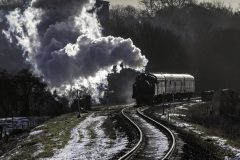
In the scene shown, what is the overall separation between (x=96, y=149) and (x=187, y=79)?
42.9 metres

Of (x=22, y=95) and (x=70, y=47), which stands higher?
(x=70, y=47)

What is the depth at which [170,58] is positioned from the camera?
95.4 metres

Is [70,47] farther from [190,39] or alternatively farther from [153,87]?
[190,39]

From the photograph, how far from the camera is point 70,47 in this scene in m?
44.5

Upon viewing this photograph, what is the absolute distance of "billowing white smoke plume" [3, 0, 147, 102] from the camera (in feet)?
143

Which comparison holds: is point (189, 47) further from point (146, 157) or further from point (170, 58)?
point (146, 157)

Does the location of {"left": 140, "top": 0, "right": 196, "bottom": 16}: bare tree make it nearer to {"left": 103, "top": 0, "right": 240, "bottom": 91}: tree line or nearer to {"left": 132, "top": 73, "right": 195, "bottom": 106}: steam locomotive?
{"left": 103, "top": 0, "right": 240, "bottom": 91}: tree line

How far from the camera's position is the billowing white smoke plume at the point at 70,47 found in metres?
43.7

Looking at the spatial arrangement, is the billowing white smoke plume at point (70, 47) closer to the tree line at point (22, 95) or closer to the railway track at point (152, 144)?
the tree line at point (22, 95)

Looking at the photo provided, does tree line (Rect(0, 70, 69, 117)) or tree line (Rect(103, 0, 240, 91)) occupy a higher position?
tree line (Rect(103, 0, 240, 91))

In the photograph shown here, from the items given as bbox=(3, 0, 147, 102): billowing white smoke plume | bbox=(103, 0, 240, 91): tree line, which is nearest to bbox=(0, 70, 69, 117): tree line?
bbox=(3, 0, 147, 102): billowing white smoke plume

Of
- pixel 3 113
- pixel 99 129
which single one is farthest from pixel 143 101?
pixel 99 129

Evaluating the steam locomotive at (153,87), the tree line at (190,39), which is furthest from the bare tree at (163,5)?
the steam locomotive at (153,87)

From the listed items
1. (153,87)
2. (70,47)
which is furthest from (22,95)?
(153,87)
